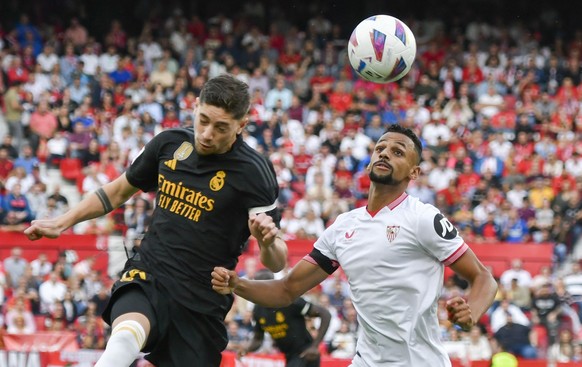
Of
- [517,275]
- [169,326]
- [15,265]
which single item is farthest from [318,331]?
[15,265]

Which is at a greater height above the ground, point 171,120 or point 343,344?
point 171,120

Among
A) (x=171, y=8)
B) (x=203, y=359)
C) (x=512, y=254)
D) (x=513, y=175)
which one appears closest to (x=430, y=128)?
(x=513, y=175)

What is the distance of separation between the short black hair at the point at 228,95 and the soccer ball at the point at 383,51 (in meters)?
2.46

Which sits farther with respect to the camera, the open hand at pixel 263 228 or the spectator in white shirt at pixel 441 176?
the spectator in white shirt at pixel 441 176

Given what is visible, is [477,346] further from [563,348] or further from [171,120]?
[171,120]

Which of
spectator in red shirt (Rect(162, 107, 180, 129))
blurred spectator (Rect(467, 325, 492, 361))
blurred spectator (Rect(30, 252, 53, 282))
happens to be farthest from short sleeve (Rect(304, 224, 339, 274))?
spectator in red shirt (Rect(162, 107, 180, 129))

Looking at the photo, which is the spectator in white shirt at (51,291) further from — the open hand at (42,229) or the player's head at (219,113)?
the player's head at (219,113)

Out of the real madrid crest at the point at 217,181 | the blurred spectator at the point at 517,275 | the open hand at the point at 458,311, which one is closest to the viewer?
the open hand at the point at 458,311

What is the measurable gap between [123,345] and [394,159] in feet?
5.92

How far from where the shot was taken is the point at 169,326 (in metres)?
6.45

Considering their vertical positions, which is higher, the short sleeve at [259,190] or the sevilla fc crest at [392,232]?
the short sleeve at [259,190]

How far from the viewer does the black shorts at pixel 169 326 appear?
6383mm

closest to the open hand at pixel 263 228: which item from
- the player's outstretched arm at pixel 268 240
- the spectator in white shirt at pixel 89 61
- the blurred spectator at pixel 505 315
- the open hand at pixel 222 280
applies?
the player's outstretched arm at pixel 268 240

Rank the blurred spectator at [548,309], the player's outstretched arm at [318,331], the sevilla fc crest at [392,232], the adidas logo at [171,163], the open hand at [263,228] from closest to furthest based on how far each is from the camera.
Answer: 1. the open hand at [263,228]
2. the sevilla fc crest at [392,232]
3. the adidas logo at [171,163]
4. the player's outstretched arm at [318,331]
5. the blurred spectator at [548,309]
